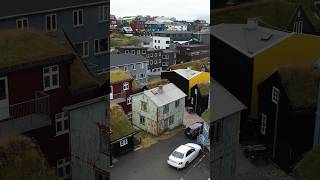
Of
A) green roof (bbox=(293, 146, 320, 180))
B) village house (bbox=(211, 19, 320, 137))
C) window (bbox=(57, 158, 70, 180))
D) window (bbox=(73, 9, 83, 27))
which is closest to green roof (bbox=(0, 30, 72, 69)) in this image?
window (bbox=(73, 9, 83, 27))

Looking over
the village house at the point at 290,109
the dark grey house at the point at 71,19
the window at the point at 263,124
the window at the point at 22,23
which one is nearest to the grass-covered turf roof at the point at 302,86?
the village house at the point at 290,109

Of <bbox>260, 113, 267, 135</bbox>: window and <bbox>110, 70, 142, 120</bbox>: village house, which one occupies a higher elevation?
<bbox>110, 70, 142, 120</bbox>: village house

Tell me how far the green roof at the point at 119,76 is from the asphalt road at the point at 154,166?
0.40 m

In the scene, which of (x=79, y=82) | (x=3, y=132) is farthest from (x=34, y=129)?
(x=79, y=82)

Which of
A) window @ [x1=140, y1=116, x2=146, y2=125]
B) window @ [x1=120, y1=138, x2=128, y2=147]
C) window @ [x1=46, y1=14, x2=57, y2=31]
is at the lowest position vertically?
window @ [x1=120, y1=138, x2=128, y2=147]

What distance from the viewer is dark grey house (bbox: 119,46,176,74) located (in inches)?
95.1

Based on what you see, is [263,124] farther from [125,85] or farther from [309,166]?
[125,85]

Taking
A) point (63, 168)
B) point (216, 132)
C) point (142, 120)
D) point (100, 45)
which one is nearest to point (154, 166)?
point (142, 120)

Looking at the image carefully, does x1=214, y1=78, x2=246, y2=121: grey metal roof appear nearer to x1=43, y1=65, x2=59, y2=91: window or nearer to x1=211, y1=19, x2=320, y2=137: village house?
x1=211, y1=19, x2=320, y2=137: village house

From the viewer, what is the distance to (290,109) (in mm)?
2170

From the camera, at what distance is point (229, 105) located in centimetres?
234

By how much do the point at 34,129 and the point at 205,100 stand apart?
95 cm

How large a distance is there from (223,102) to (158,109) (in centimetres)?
37

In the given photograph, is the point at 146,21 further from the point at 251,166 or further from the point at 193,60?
the point at 251,166
